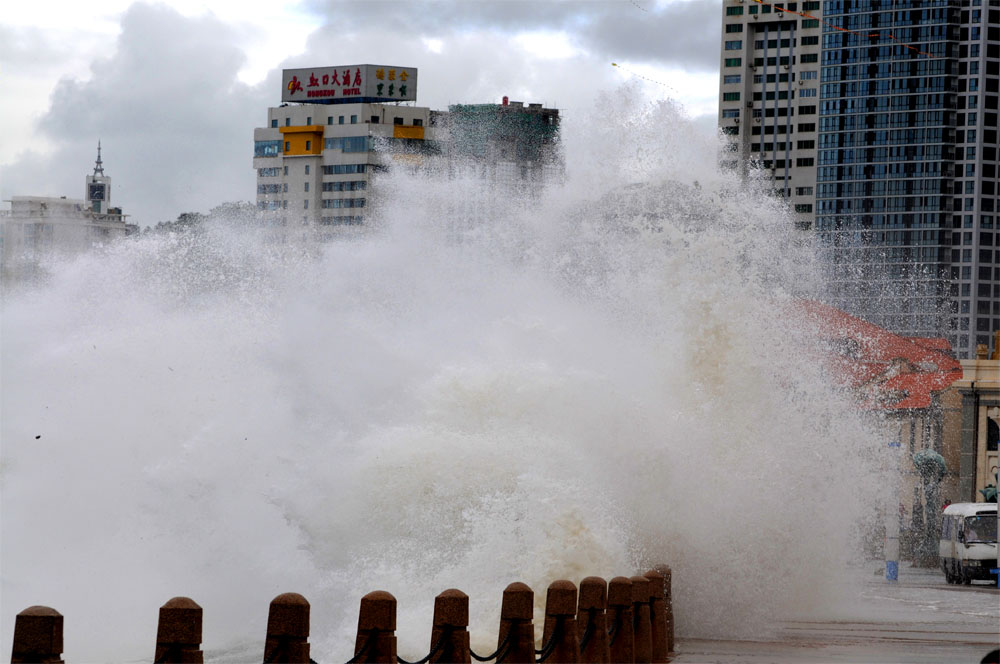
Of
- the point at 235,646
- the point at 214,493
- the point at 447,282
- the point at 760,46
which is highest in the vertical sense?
the point at 760,46

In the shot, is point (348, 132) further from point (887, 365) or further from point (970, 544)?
point (970, 544)

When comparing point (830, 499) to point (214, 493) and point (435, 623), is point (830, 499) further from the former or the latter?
point (435, 623)

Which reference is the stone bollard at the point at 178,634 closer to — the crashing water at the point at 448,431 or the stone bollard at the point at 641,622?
the crashing water at the point at 448,431

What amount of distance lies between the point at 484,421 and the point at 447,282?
7.62m

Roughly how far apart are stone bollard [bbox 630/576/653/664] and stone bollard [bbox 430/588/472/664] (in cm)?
341

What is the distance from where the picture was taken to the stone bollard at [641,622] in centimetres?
1427

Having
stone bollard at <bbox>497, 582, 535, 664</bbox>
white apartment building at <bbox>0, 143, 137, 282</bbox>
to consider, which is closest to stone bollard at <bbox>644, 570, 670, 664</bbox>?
stone bollard at <bbox>497, 582, 535, 664</bbox>

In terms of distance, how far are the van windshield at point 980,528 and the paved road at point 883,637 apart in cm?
612

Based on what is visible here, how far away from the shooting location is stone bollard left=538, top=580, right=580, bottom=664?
1236cm

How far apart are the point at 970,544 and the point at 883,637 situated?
15.1 meters

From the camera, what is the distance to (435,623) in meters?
11.3

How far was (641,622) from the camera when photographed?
14367mm

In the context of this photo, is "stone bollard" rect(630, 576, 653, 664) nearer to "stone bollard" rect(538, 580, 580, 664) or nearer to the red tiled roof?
"stone bollard" rect(538, 580, 580, 664)

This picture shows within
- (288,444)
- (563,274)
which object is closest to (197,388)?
(288,444)
